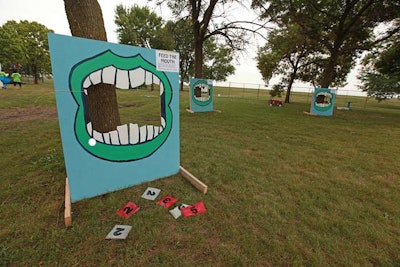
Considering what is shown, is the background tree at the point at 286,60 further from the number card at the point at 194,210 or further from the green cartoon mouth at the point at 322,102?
the number card at the point at 194,210

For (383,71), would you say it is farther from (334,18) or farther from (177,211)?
(177,211)

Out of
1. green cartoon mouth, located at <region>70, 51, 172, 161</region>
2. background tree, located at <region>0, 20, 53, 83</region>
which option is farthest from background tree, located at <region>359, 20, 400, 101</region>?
background tree, located at <region>0, 20, 53, 83</region>

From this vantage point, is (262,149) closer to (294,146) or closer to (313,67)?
(294,146)

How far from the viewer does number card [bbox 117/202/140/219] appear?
2055mm

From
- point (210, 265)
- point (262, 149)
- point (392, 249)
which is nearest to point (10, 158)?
point (210, 265)

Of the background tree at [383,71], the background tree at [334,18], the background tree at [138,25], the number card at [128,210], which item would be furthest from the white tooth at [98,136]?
the background tree at [138,25]

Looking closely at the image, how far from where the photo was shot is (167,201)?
2334 mm

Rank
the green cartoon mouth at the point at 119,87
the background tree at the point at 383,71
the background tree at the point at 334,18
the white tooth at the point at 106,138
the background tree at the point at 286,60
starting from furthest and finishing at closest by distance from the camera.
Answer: the background tree at the point at 286,60, the background tree at the point at 383,71, the background tree at the point at 334,18, the white tooth at the point at 106,138, the green cartoon mouth at the point at 119,87

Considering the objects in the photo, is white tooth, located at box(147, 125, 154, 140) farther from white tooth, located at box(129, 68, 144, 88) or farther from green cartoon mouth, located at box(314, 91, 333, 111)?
green cartoon mouth, located at box(314, 91, 333, 111)

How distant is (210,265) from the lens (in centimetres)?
150

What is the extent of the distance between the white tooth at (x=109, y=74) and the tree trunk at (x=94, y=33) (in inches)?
18.4

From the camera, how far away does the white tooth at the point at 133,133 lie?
2445 mm

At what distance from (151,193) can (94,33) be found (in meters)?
2.45

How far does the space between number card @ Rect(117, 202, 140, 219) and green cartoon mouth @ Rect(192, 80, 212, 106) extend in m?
7.69
